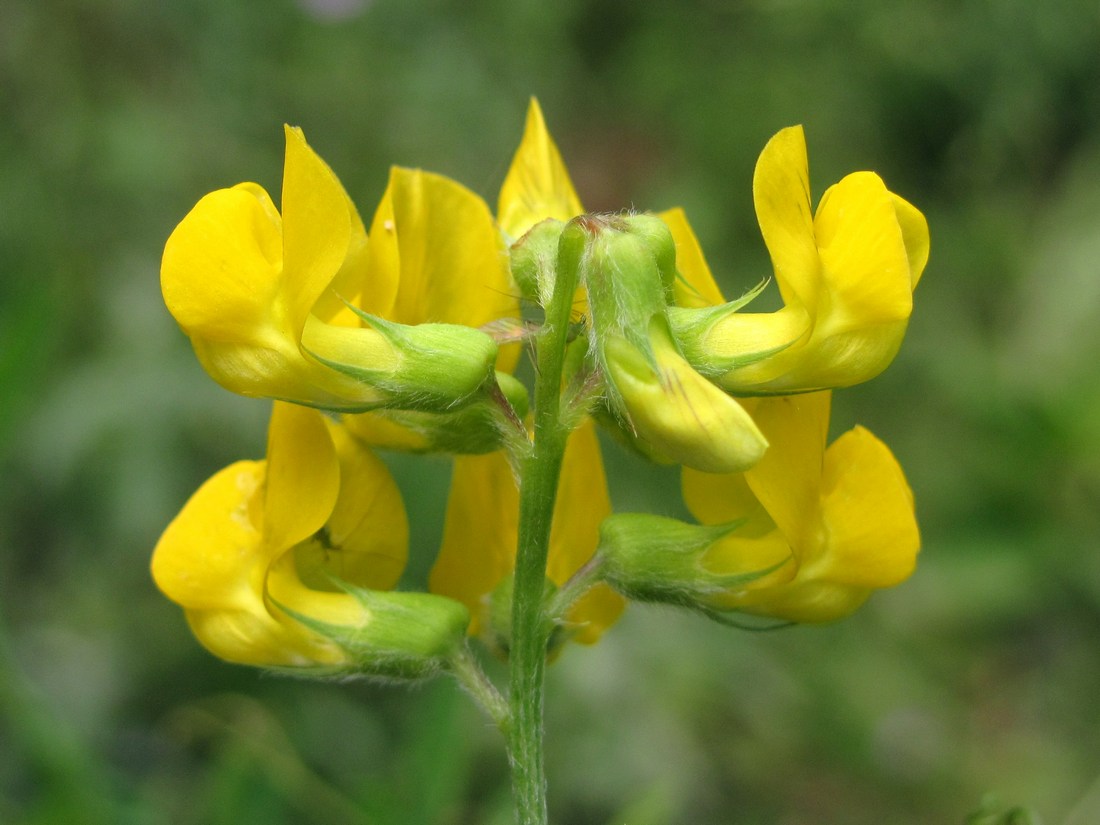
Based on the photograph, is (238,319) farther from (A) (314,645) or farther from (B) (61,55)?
(B) (61,55)

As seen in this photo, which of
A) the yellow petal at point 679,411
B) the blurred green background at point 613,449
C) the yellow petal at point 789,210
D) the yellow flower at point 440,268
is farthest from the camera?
the blurred green background at point 613,449

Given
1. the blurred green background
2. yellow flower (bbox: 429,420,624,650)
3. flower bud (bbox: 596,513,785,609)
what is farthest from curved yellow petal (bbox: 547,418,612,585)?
the blurred green background

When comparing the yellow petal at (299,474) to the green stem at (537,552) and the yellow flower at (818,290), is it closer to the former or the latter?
the green stem at (537,552)

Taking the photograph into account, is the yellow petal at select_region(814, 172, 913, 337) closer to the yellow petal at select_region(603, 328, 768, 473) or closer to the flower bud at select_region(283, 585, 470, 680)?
the yellow petal at select_region(603, 328, 768, 473)

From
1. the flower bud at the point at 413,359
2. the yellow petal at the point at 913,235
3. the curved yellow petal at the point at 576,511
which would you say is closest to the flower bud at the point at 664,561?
the curved yellow petal at the point at 576,511

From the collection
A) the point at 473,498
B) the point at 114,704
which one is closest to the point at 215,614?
the point at 473,498

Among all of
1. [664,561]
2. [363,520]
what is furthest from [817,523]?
[363,520]

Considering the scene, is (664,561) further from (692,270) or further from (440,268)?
(440,268)
